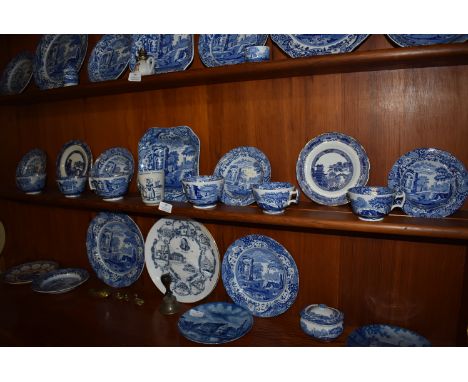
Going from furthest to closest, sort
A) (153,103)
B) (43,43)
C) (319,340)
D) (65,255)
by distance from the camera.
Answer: (65,255) → (43,43) → (153,103) → (319,340)

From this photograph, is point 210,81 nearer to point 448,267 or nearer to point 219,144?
point 219,144

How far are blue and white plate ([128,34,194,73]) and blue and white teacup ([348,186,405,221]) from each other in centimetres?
82

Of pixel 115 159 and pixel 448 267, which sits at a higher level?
pixel 115 159

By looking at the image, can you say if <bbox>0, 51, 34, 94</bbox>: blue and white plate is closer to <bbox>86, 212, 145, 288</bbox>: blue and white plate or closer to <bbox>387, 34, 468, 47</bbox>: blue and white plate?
<bbox>86, 212, 145, 288</bbox>: blue and white plate

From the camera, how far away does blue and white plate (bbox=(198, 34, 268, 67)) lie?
114 centimetres

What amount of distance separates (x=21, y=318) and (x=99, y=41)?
1269 millimetres

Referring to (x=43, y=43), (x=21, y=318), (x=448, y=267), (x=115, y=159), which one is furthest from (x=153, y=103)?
(x=448, y=267)

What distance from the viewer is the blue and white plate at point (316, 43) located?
1000 mm

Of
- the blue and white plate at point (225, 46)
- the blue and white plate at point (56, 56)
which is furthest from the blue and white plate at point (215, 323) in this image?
the blue and white plate at point (56, 56)

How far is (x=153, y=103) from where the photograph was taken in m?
1.40

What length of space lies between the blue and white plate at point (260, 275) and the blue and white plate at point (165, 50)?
75 cm

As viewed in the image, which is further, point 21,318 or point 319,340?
point 21,318

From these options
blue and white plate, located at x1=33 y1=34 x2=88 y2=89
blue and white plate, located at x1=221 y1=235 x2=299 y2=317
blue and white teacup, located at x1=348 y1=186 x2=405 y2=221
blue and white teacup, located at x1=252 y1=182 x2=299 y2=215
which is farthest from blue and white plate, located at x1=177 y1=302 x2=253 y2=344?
blue and white plate, located at x1=33 y1=34 x2=88 y2=89

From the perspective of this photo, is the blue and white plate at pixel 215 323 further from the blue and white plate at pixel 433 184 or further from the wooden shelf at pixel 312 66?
the wooden shelf at pixel 312 66
